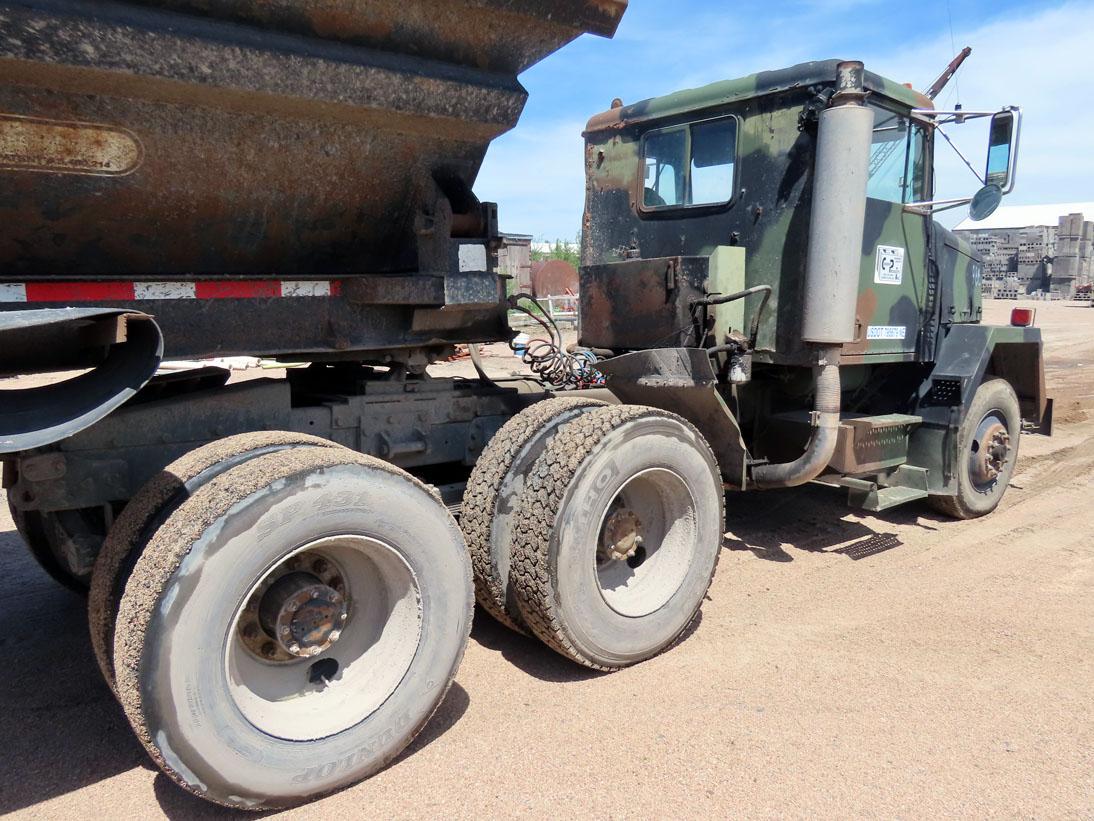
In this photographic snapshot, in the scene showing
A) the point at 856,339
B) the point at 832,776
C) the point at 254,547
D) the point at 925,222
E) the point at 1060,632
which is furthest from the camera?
the point at 925,222

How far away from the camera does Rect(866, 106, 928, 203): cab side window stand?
472cm

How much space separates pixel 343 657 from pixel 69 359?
4.39ft

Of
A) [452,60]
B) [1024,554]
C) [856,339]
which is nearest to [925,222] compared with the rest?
[856,339]

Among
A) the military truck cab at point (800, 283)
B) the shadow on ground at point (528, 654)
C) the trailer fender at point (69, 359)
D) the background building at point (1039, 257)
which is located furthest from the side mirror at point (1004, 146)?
the background building at point (1039, 257)

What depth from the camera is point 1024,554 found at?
4949mm

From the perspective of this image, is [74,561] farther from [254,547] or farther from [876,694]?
[876,694]

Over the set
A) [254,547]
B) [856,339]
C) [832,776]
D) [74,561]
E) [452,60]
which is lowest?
[832,776]

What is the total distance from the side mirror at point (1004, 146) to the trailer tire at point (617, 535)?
2307 mm

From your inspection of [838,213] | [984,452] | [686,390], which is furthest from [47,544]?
[984,452]

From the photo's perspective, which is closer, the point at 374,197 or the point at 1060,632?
the point at 374,197

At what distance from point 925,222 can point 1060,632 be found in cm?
267

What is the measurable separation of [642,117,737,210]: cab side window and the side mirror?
1.37m

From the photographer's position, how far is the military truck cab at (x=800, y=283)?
423 centimetres

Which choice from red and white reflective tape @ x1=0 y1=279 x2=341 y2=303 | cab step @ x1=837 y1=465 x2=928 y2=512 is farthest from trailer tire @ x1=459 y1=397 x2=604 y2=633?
cab step @ x1=837 y1=465 x2=928 y2=512
